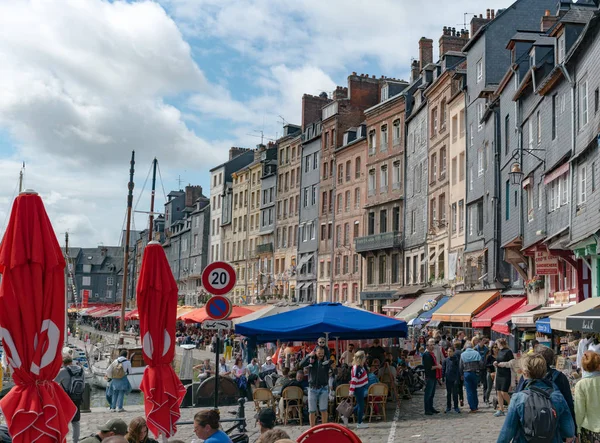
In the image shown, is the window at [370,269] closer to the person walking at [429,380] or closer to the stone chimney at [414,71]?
the stone chimney at [414,71]

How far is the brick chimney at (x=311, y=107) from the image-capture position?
212ft

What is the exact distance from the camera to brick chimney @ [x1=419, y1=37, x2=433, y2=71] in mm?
50344

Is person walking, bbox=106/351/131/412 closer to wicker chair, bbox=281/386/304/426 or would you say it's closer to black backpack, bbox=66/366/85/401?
wicker chair, bbox=281/386/304/426

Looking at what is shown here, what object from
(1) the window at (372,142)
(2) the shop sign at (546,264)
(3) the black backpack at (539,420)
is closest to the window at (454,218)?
(2) the shop sign at (546,264)

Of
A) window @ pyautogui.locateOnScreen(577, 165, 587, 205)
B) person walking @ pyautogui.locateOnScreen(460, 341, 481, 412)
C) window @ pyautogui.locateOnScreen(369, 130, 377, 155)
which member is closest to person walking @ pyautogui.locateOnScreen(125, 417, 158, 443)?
person walking @ pyautogui.locateOnScreen(460, 341, 481, 412)

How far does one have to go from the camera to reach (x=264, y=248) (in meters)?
69.0

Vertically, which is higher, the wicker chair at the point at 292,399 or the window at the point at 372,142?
the window at the point at 372,142

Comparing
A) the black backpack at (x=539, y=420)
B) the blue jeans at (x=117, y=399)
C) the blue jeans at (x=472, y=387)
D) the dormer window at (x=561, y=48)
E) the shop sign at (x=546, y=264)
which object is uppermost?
the dormer window at (x=561, y=48)

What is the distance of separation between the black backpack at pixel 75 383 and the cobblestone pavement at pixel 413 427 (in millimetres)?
2336

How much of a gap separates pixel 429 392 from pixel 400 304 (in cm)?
2709

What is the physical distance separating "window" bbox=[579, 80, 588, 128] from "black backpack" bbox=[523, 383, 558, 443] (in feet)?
53.5

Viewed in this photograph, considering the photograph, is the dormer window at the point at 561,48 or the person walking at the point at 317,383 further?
the dormer window at the point at 561,48

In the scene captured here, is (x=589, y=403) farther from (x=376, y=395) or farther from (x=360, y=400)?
(x=376, y=395)

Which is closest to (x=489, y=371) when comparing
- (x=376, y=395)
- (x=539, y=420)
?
(x=376, y=395)
